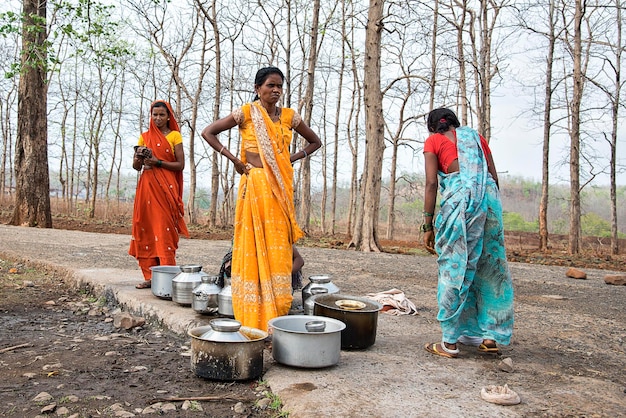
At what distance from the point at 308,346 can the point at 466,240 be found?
1.07m

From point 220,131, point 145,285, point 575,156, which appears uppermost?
point 575,156

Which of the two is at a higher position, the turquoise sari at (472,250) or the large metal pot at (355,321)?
the turquoise sari at (472,250)

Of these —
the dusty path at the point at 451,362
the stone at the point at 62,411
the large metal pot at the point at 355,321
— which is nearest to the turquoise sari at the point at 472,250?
the dusty path at the point at 451,362

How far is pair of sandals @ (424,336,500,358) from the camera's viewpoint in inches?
121

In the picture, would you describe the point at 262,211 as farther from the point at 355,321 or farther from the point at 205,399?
the point at 205,399

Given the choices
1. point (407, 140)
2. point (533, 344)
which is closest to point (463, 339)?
point (533, 344)

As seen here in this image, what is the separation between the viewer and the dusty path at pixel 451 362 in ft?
7.59

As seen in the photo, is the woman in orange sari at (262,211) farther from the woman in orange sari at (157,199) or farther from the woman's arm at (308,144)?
the woman in orange sari at (157,199)

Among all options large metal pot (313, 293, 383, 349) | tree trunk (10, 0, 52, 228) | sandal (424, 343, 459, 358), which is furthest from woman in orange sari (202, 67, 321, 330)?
tree trunk (10, 0, 52, 228)

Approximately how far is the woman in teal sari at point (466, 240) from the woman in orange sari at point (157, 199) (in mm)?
2378

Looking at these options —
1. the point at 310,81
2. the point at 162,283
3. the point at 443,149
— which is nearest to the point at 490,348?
the point at 443,149

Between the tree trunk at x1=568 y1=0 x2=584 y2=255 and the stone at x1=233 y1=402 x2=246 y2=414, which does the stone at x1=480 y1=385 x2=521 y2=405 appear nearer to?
the stone at x1=233 y1=402 x2=246 y2=414

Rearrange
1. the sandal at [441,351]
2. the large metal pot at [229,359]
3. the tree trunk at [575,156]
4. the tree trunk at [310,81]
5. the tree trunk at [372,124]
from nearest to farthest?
the large metal pot at [229,359] → the sandal at [441,351] → the tree trunk at [372,124] → the tree trunk at [575,156] → the tree trunk at [310,81]

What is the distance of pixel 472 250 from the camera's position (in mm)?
3082
